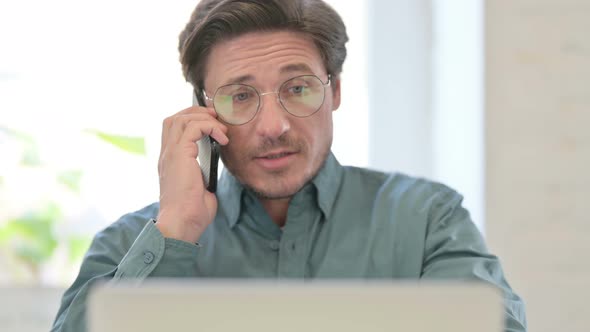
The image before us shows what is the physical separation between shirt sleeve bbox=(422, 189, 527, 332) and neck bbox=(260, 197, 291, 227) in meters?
0.37

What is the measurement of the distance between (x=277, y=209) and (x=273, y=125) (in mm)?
269

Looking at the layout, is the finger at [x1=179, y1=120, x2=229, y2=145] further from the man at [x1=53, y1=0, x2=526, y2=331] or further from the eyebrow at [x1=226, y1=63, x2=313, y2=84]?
the eyebrow at [x1=226, y1=63, x2=313, y2=84]

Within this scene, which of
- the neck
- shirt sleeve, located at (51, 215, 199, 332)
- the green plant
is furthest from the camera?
the green plant

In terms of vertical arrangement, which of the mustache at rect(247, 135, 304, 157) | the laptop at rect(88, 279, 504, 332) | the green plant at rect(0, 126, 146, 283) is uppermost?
the mustache at rect(247, 135, 304, 157)

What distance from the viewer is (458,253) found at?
1.66 metres

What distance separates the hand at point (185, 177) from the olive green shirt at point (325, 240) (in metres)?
0.05

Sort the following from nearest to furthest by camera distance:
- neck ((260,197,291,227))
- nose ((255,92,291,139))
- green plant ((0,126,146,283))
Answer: nose ((255,92,291,139)) < neck ((260,197,291,227)) < green plant ((0,126,146,283))

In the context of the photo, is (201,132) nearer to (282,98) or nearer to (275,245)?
(282,98)

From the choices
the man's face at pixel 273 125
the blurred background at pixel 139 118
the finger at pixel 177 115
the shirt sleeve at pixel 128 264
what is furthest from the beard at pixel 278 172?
the blurred background at pixel 139 118

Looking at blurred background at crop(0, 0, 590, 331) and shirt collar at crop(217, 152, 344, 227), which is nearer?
shirt collar at crop(217, 152, 344, 227)

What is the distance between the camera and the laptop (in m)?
0.76

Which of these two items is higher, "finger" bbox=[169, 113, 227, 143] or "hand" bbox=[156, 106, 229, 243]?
"finger" bbox=[169, 113, 227, 143]

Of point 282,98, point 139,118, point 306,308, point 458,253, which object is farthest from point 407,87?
point 306,308

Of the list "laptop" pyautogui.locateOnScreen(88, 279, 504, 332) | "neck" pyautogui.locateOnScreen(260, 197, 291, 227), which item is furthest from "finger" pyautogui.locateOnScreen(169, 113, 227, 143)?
"laptop" pyautogui.locateOnScreen(88, 279, 504, 332)
